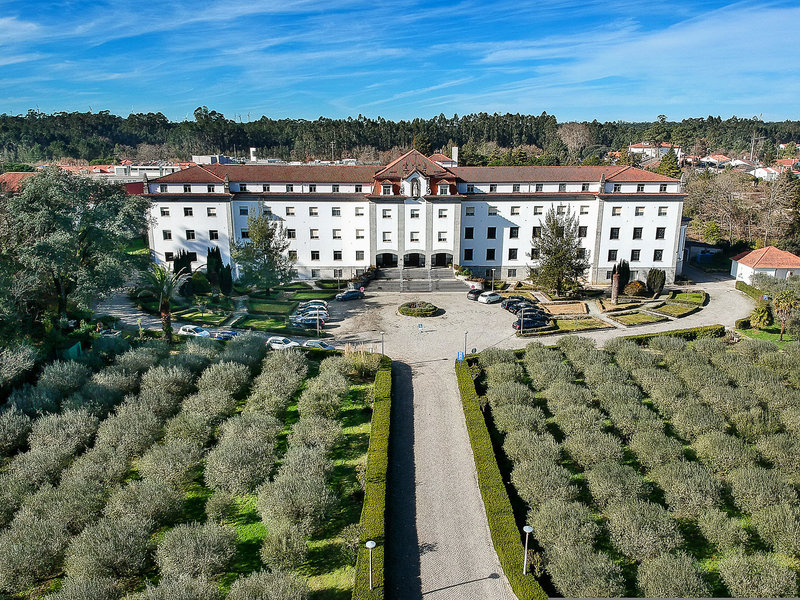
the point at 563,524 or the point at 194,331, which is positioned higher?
the point at 194,331

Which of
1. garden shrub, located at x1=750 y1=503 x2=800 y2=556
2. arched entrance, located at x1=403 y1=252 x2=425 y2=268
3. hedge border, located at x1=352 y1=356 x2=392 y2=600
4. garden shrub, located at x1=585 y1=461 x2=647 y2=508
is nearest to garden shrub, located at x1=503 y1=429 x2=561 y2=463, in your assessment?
garden shrub, located at x1=585 y1=461 x2=647 y2=508

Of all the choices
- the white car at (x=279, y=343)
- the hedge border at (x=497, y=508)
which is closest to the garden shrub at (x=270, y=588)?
the hedge border at (x=497, y=508)

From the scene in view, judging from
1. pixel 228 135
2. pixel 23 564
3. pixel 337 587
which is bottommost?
pixel 337 587

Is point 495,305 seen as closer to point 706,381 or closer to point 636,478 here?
point 706,381

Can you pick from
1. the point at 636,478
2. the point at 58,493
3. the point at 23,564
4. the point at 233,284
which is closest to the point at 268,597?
the point at 23,564

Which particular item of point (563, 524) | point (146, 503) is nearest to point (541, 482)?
point (563, 524)

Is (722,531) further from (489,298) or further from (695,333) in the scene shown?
(489,298)

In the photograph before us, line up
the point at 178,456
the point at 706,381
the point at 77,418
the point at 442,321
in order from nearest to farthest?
the point at 178,456 < the point at 77,418 < the point at 706,381 < the point at 442,321
